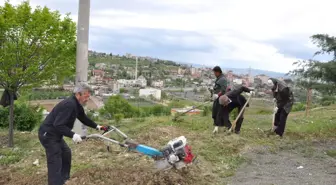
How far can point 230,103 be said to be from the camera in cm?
947

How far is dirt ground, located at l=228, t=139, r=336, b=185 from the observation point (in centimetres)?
618

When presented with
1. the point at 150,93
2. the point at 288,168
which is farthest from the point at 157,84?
the point at 288,168

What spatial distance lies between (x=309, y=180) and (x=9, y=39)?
7410mm

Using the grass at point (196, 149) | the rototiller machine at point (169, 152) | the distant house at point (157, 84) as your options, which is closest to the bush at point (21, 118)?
the grass at point (196, 149)

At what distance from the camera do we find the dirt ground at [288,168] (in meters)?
6.18

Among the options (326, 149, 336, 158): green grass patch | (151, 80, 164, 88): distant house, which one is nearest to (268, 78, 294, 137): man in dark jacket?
(326, 149, 336, 158): green grass patch

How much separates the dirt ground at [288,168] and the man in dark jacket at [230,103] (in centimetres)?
141

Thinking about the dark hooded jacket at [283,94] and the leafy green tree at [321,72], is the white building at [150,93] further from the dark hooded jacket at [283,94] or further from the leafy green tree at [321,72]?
the dark hooded jacket at [283,94]

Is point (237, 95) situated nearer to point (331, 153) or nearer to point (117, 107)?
point (331, 153)

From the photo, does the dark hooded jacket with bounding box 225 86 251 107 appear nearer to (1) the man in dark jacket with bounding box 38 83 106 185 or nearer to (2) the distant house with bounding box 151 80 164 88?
(1) the man in dark jacket with bounding box 38 83 106 185

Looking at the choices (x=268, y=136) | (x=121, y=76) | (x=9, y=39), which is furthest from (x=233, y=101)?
(x=121, y=76)

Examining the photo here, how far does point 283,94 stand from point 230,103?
1.39 meters

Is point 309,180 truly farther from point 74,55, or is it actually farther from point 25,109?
point 25,109

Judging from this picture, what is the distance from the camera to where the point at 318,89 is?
50.2 feet
